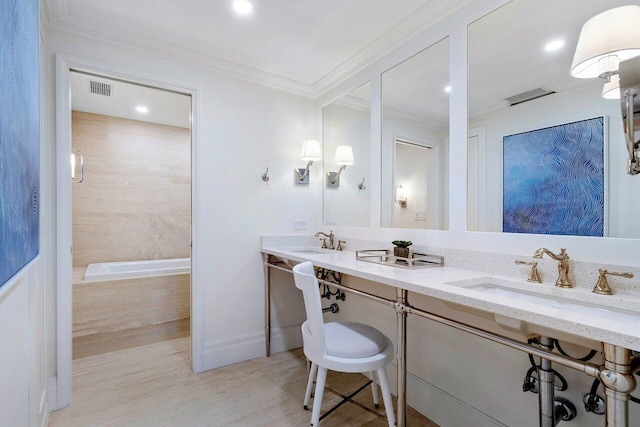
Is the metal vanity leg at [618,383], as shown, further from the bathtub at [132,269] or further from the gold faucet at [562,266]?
the bathtub at [132,269]

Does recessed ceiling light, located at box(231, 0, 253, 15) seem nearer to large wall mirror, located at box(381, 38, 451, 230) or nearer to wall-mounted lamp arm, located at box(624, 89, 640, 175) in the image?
large wall mirror, located at box(381, 38, 451, 230)

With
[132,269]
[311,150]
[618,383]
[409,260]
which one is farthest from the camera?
[132,269]

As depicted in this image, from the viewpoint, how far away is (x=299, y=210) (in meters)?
2.95

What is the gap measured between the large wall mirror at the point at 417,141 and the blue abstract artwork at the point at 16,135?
6.13ft

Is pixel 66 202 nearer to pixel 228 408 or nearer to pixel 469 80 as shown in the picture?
pixel 228 408

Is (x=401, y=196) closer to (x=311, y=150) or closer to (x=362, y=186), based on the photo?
(x=362, y=186)

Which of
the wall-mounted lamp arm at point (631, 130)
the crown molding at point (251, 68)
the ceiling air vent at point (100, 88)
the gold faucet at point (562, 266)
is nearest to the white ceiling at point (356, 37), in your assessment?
the crown molding at point (251, 68)

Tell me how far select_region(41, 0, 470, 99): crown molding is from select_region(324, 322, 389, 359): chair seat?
184cm

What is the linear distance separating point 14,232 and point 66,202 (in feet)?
4.27

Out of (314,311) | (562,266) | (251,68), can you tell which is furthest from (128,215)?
(562,266)

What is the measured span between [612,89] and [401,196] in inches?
47.8

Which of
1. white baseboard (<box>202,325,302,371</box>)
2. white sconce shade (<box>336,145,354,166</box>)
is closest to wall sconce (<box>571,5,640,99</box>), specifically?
white sconce shade (<box>336,145,354,166</box>)

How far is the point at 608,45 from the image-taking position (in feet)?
3.77

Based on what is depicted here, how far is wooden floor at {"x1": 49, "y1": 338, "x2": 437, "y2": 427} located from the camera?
1815 mm
